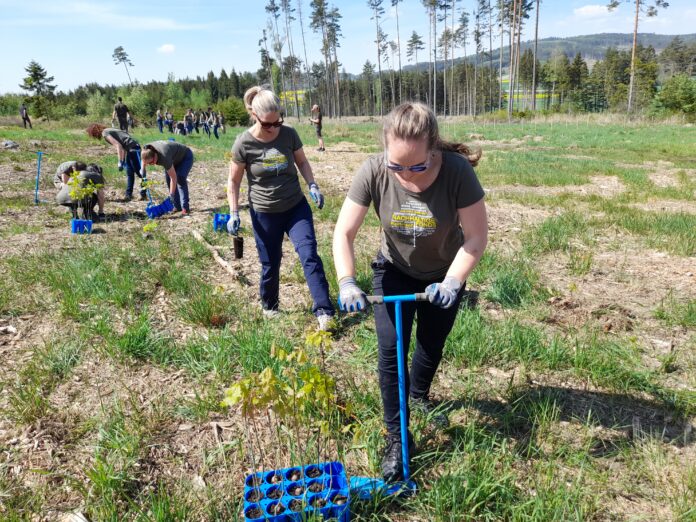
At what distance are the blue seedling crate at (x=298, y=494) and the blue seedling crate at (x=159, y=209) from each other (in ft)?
21.8

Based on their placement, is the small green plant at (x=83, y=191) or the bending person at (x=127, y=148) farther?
the bending person at (x=127, y=148)

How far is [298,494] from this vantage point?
198 cm

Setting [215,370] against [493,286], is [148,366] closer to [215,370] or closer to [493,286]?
[215,370]

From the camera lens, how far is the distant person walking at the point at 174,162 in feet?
24.3

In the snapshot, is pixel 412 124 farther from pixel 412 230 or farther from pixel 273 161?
pixel 273 161

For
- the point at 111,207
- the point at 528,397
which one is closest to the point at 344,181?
the point at 111,207

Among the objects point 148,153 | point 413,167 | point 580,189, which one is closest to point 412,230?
point 413,167

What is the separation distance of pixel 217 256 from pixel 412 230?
382cm

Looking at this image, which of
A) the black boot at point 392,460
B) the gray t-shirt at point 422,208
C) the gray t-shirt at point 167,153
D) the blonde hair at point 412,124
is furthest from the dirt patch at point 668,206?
the gray t-shirt at point 167,153

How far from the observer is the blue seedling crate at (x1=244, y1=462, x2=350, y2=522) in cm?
184

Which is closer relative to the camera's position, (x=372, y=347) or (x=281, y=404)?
(x=281, y=404)

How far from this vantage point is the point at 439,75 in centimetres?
9956

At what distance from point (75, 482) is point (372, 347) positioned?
2041 millimetres

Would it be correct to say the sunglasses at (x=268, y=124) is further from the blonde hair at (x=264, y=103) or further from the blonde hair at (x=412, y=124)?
the blonde hair at (x=412, y=124)
